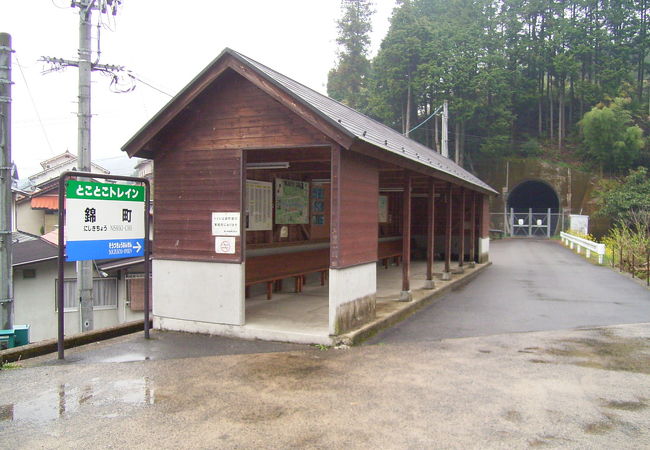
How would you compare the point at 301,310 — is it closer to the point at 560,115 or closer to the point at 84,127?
the point at 84,127

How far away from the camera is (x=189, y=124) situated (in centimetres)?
686

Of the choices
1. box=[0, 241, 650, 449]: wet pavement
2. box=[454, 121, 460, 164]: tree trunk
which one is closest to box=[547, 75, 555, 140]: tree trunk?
box=[454, 121, 460, 164]: tree trunk

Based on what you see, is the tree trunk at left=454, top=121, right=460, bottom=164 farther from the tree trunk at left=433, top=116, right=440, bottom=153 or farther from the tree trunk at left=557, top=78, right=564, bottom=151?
the tree trunk at left=557, top=78, right=564, bottom=151

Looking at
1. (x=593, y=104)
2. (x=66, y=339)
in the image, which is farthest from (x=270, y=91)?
(x=593, y=104)

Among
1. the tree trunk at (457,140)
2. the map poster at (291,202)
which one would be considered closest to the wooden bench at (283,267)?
the map poster at (291,202)

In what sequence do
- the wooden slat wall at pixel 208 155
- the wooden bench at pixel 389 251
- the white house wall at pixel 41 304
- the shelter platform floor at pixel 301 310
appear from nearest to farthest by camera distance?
the shelter platform floor at pixel 301 310 < the wooden slat wall at pixel 208 155 < the wooden bench at pixel 389 251 < the white house wall at pixel 41 304

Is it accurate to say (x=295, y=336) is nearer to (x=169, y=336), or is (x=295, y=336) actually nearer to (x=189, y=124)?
(x=169, y=336)

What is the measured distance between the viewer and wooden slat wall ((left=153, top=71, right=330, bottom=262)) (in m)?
6.44

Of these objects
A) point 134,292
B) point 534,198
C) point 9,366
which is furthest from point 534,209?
point 9,366

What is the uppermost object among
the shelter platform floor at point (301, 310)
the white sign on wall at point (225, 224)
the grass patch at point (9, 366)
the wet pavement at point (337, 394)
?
the white sign on wall at point (225, 224)

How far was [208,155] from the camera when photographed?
674 cm

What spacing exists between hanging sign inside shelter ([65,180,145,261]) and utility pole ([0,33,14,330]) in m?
1.88

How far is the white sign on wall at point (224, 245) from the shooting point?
256 inches

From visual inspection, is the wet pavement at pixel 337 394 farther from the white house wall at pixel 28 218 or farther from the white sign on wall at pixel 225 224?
the white house wall at pixel 28 218
